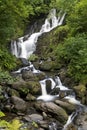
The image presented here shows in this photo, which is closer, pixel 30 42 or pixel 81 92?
pixel 81 92

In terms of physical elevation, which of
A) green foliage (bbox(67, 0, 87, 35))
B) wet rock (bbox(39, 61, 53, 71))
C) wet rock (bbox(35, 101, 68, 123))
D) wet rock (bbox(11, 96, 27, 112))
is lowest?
wet rock (bbox(35, 101, 68, 123))

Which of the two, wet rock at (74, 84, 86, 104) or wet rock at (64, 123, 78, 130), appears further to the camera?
wet rock at (74, 84, 86, 104)

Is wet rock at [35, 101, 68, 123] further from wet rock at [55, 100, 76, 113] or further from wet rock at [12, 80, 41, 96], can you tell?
wet rock at [12, 80, 41, 96]

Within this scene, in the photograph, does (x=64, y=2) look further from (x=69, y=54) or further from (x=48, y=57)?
(x=69, y=54)

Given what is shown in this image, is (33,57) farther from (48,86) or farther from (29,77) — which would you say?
(48,86)

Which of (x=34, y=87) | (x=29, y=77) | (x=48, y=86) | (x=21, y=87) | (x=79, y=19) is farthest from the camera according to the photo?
(x=79, y=19)

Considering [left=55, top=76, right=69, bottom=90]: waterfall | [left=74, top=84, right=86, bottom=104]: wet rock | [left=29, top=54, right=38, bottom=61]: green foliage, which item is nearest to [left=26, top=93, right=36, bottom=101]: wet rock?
[left=55, top=76, right=69, bottom=90]: waterfall

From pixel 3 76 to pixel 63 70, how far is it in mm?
7806

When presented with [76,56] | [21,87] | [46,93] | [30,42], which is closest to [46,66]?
[76,56]

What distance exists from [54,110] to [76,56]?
512 centimetres

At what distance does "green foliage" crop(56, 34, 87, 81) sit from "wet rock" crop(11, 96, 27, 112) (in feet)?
13.7

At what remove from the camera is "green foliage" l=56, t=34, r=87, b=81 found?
15.1 meters

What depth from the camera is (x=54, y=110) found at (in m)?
11.7

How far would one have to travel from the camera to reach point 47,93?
14.6 m
